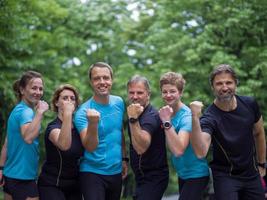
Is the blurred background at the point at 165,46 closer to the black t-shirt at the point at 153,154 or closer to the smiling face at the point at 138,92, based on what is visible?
the black t-shirt at the point at 153,154

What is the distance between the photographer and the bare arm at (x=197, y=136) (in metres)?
4.80

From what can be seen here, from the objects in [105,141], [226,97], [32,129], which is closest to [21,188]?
[32,129]

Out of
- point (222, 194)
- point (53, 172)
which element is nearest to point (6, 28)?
point (53, 172)

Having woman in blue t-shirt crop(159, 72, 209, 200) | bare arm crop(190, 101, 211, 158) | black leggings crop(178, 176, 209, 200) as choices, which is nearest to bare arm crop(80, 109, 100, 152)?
woman in blue t-shirt crop(159, 72, 209, 200)

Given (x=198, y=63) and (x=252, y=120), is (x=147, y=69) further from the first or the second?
(x=252, y=120)

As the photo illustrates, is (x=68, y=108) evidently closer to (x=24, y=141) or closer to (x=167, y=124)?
(x=24, y=141)

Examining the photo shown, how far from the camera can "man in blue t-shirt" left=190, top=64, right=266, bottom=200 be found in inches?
206

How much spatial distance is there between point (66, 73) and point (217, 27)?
6992 millimetres

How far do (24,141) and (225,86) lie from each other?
7.62 feet

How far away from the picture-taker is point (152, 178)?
5367 millimetres

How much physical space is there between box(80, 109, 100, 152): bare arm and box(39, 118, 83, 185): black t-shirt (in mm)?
189

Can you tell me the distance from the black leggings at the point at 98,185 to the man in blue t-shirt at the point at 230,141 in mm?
1130

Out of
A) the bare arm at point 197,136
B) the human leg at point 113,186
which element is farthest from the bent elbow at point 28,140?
the bare arm at point 197,136

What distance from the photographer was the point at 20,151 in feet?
18.2
